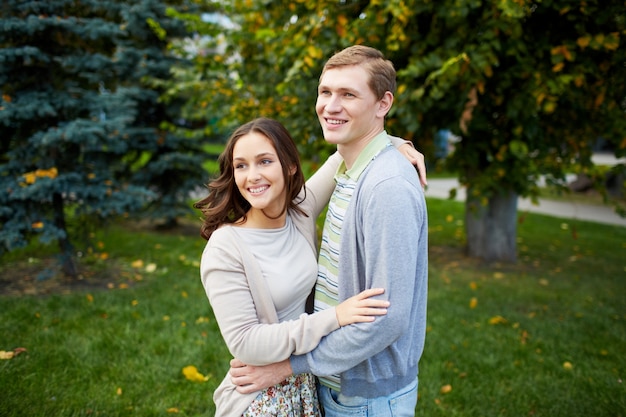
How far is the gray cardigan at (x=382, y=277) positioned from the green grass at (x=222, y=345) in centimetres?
171

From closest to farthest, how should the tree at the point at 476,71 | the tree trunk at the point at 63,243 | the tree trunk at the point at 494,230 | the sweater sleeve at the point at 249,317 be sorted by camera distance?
the sweater sleeve at the point at 249,317, the tree at the point at 476,71, the tree trunk at the point at 63,243, the tree trunk at the point at 494,230

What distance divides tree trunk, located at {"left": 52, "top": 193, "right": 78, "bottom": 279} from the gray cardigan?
4380 mm

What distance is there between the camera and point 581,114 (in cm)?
540

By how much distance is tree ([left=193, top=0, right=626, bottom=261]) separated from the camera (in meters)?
4.28

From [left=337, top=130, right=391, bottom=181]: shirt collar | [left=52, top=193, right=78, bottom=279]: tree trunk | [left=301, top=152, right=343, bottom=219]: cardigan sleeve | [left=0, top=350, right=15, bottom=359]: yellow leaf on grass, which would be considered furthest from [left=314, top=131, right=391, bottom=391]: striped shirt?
[left=52, top=193, right=78, bottom=279]: tree trunk

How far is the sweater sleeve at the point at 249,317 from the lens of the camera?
1.61 meters

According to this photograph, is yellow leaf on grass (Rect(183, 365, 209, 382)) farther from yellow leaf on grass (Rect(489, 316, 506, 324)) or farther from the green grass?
yellow leaf on grass (Rect(489, 316, 506, 324))

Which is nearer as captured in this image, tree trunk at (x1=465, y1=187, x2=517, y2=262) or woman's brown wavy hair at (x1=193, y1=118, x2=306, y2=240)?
woman's brown wavy hair at (x1=193, y1=118, x2=306, y2=240)

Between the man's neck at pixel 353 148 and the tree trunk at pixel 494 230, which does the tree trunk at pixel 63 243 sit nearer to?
the man's neck at pixel 353 148

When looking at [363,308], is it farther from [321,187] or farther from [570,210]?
[570,210]

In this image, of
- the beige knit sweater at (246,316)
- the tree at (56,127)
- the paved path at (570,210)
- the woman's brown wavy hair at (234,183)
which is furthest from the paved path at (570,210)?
the beige knit sweater at (246,316)

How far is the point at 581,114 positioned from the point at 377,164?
465 cm

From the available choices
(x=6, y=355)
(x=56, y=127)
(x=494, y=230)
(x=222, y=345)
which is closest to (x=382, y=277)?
(x=222, y=345)

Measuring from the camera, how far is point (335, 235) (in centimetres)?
179
